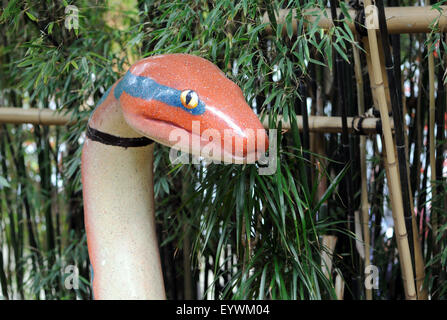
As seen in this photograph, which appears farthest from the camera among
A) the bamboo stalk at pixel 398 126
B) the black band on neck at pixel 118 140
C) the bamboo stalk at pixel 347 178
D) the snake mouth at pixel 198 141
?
the bamboo stalk at pixel 347 178

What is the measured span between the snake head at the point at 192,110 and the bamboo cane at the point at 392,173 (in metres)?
0.48

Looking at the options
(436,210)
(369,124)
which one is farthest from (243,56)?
(436,210)

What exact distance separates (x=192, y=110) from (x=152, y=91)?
3.7 inches

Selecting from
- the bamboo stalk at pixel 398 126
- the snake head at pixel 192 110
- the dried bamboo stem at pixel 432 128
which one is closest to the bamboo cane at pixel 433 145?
the dried bamboo stem at pixel 432 128

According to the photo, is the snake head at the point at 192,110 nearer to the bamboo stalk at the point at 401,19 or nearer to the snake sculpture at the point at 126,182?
the snake sculpture at the point at 126,182

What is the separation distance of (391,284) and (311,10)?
1.12m

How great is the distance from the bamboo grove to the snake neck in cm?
21

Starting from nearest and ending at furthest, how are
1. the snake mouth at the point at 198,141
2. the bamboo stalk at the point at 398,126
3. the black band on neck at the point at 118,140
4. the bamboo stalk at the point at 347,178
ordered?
the snake mouth at the point at 198,141 → the black band on neck at the point at 118,140 → the bamboo stalk at the point at 398,126 → the bamboo stalk at the point at 347,178

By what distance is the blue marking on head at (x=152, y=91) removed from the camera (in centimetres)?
114

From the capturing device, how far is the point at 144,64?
1214 millimetres

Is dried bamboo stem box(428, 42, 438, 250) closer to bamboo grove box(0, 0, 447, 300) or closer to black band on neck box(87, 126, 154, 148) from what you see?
bamboo grove box(0, 0, 447, 300)

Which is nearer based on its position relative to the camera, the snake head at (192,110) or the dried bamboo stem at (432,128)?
the snake head at (192,110)

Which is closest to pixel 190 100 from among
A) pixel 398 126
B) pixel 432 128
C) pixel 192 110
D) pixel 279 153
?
pixel 192 110
